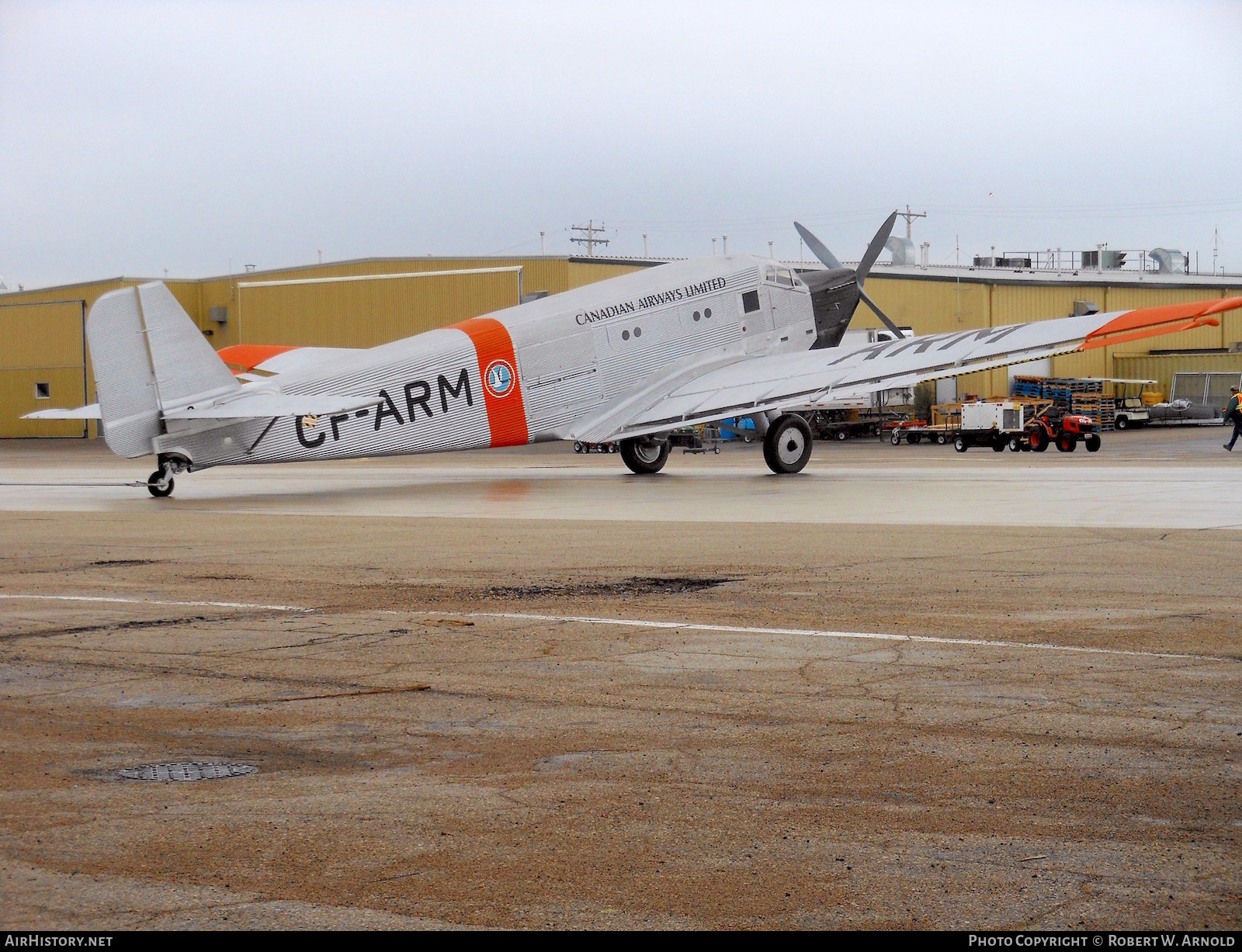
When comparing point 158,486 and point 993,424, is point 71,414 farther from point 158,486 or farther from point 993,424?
point 993,424

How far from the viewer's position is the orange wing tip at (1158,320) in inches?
909

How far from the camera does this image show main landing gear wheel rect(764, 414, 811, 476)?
96.5 feet

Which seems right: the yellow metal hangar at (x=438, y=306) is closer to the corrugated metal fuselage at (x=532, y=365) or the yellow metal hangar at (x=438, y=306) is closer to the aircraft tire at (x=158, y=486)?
the corrugated metal fuselage at (x=532, y=365)

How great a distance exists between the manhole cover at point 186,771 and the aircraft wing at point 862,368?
20235mm

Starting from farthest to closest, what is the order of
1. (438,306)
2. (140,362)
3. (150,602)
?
1. (438,306)
2. (140,362)
3. (150,602)

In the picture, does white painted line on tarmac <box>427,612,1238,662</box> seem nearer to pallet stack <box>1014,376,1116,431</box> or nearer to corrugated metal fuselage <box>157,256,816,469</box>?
corrugated metal fuselage <box>157,256,816,469</box>

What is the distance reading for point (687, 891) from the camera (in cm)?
465

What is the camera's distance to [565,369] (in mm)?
27953

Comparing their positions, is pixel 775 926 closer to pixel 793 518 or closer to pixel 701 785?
pixel 701 785

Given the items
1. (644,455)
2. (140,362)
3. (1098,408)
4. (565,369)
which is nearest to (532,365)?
(565,369)

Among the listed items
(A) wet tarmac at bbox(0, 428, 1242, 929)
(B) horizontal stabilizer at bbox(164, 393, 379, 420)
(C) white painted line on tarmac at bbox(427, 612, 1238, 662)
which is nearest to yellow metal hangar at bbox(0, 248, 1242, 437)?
(B) horizontal stabilizer at bbox(164, 393, 379, 420)

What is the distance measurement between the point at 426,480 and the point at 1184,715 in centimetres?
2519

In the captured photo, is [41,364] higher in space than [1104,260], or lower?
lower

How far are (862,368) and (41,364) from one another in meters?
65.2
